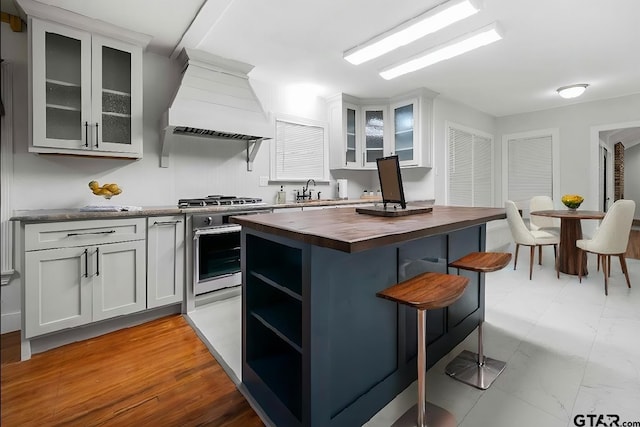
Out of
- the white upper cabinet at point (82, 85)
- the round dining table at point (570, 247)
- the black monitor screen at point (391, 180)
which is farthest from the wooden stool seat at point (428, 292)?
the round dining table at point (570, 247)

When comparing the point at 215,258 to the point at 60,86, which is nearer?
the point at 60,86

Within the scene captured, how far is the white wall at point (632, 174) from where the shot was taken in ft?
28.9

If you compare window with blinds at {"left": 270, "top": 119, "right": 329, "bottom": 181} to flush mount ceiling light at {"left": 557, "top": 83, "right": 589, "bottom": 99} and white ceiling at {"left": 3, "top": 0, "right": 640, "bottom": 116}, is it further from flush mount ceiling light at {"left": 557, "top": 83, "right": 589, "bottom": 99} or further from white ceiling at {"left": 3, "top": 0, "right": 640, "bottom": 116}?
flush mount ceiling light at {"left": 557, "top": 83, "right": 589, "bottom": 99}

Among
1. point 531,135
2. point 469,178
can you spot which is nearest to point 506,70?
point 469,178

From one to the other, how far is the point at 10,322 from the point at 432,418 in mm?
3214

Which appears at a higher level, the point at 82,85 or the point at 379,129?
the point at 379,129

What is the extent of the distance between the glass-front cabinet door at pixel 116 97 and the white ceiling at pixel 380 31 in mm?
236

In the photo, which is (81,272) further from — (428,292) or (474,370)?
(474,370)

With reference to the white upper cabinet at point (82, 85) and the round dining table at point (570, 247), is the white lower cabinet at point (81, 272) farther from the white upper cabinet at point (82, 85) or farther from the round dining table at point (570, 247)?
the round dining table at point (570, 247)

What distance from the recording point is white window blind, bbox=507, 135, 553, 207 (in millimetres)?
5802

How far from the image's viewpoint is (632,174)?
8.89m

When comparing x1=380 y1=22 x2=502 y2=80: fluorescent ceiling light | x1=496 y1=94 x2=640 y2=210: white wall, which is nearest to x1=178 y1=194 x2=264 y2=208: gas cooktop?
x1=380 y1=22 x2=502 y2=80: fluorescent ceiling light

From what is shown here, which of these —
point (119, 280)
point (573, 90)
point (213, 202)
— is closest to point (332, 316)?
point (119, 280)

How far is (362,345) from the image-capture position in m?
1.66
